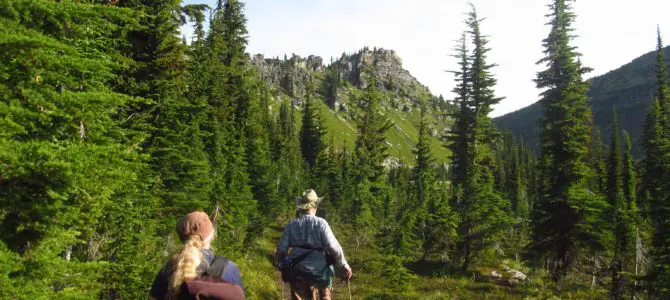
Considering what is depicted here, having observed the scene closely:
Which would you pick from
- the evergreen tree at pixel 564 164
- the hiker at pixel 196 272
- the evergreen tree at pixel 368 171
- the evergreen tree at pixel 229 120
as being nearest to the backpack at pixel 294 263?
the hiker at pixel 196 272

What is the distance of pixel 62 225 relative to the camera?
277 inches

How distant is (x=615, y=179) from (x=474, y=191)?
29.8 meters

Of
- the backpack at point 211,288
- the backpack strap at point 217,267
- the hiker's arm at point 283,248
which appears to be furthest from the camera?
the hiker's arm at point 283,248

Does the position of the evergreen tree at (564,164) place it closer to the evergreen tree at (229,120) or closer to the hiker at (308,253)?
the evergreen tree at (229,120)

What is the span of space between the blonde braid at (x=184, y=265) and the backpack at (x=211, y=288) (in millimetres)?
51

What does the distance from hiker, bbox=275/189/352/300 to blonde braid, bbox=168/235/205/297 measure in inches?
118

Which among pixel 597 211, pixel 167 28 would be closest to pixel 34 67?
pixel 167 28

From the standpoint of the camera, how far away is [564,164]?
85.1ft

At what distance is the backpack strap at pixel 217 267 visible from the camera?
11.1 ft

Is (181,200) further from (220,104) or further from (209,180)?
(220,104)

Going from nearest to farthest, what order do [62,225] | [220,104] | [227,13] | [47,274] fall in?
[47,274] → [62,225] → [220,104] → [227,13]

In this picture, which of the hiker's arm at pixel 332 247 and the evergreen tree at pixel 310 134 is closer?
the hiker's arm at pixel 332 247

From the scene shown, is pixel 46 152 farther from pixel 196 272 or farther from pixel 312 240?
pixel 196 272

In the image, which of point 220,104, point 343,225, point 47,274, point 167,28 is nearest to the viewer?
point 47,274
